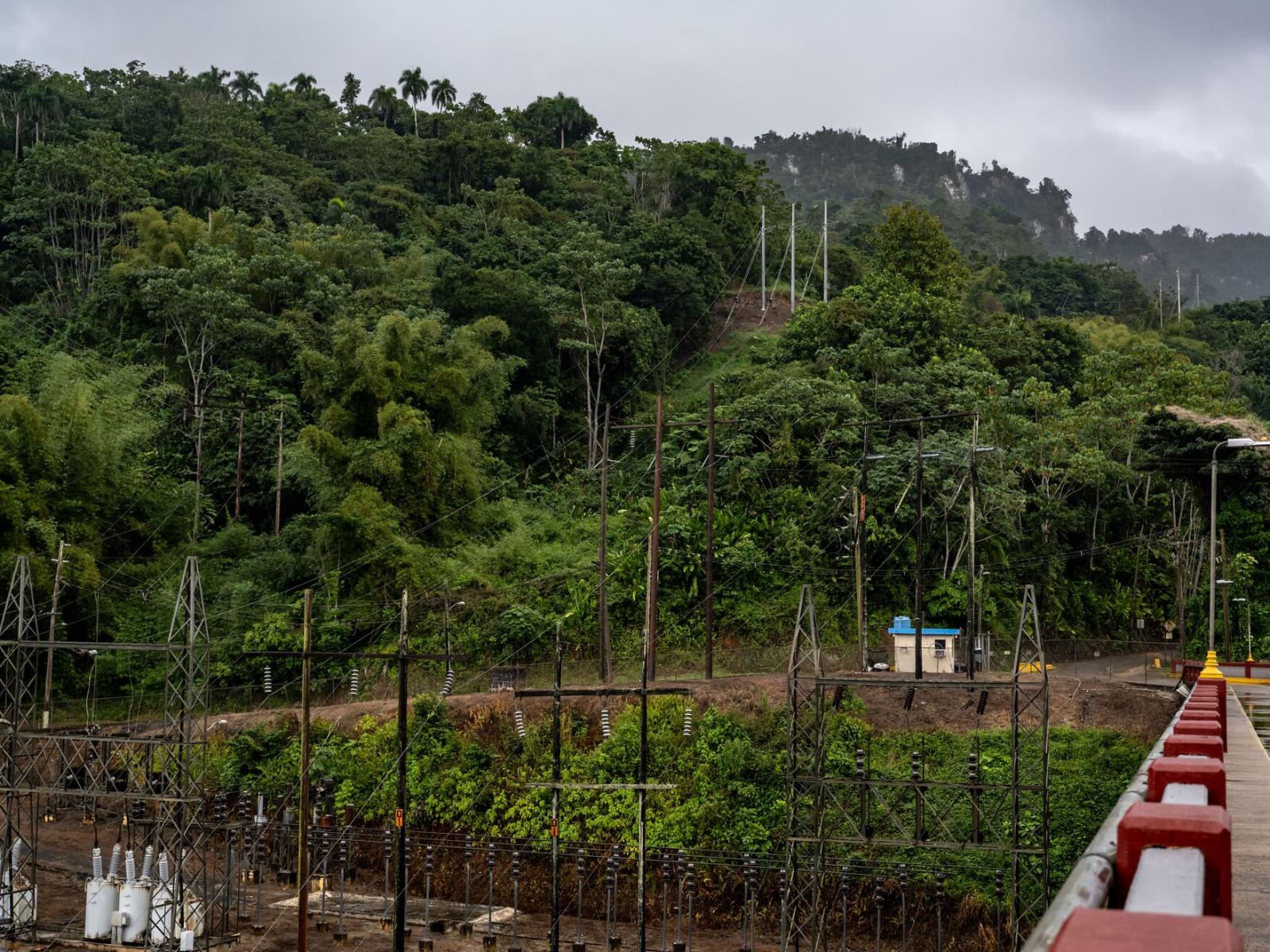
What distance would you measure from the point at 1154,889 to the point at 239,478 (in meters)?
47.2

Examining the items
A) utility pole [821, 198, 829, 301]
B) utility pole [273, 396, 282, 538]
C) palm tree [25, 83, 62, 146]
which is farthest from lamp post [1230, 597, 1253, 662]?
palm tree [25, 83, 62, 146]

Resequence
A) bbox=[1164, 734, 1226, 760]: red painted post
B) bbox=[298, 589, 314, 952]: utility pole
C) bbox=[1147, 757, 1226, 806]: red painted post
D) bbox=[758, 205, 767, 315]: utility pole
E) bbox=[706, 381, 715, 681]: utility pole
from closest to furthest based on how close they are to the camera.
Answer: bbox=[1147, 757, 1226, 806]: red painted post < bbox=[1164, 734, 1226, 760]: red painted post < bbox=[298, 589, 314, 952]: utility pole < bbox=[706, 381, 715, 681]: utility pole < bbox=[758, 205, 767, 315]: utility pole

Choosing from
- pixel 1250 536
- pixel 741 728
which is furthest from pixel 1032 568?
pixel 741 728

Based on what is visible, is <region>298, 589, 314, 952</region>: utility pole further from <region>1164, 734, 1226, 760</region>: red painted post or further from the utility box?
the utility box

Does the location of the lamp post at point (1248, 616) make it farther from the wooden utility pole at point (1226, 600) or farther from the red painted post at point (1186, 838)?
the red painted post at point (1186, 838)

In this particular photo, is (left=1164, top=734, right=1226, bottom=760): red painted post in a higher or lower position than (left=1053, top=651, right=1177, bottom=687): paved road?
higher

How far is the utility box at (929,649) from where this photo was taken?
35.4m

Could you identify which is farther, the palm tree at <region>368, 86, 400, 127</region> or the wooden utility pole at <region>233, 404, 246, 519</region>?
the palm tree at <region>368, 86, 400, 127</region>

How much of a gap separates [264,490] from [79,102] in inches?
1528

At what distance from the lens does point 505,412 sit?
52250 mm

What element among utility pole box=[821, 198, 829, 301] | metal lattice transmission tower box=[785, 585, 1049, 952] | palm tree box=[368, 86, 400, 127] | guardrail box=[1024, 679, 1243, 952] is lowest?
metal lattice transmission tower box=[785, 585, 1049, 952]

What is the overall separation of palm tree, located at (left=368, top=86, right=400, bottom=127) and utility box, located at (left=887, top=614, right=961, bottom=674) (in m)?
64.6

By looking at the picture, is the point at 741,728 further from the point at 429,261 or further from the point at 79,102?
the point at 79,102

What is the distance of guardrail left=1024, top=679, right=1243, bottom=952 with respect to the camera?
5.83 feet
